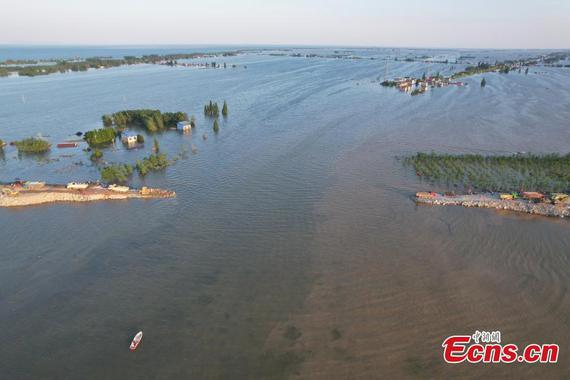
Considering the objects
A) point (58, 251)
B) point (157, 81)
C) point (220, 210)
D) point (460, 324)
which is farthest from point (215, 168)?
point (157, 81)

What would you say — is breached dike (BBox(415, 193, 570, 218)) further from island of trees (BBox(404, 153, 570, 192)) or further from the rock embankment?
the rock embankment

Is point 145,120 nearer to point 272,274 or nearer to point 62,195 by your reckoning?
point 62,195

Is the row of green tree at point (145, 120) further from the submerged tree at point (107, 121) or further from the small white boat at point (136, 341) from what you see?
the small white boat at point (136, 341)

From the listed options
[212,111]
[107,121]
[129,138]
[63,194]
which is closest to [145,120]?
[107,121]

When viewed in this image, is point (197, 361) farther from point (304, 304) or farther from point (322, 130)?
point (322, 130)

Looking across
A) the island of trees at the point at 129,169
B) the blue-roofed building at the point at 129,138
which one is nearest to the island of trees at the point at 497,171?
the island of trees at the point at 129,169

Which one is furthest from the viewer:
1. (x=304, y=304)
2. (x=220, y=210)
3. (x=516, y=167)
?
(x=516, y=167)
